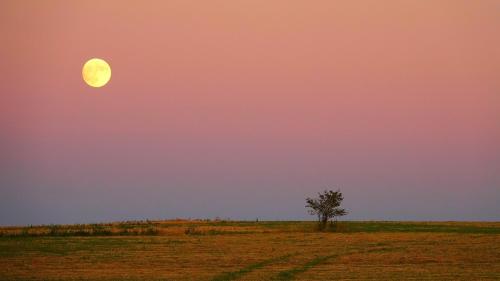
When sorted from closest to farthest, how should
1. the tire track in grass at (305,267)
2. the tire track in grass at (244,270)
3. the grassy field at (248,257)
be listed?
1. the tire track in grass at (244,270)
2. the tire track in grass at (305,267)
3. the grassy field at (248,257)

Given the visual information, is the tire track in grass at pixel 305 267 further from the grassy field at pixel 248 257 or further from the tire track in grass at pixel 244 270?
the tire track in grass at pixel 244 270

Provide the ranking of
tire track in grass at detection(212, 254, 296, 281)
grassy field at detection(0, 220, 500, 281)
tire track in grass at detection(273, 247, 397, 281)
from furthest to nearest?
grassy field at detection(0, 220, 500, 281) → tire track in grass at detection(273, 247, 397, 281) → tire track in grass at detection(212, 254, 296, 281)

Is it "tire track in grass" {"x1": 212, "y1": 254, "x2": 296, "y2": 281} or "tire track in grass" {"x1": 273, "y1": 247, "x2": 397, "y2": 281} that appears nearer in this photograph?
"tire track in grass" {"x1": 212, "y1": 254, "x2": 296, "y2": 281}

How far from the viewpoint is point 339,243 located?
63.2 meters

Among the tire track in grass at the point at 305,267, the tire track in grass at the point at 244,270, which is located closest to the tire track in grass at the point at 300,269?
the tire track in grass at the point at 305,267

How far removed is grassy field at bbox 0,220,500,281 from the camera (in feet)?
137

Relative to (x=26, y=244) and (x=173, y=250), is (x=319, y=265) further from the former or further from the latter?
(x=26, y=244)

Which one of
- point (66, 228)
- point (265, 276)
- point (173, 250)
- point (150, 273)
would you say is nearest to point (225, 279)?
point (265, 276)

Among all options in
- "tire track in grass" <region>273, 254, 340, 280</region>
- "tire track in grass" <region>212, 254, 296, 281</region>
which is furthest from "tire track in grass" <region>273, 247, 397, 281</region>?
"tire track in grass" <region>212, 254, 296, 281</region>

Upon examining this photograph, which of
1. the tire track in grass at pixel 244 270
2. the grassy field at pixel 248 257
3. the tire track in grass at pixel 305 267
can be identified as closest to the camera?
the tire track in grass at pixel 244 270

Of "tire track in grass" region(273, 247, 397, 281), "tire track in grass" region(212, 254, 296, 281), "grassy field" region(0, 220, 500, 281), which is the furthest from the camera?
"grassy field" region(0, 220, 500, 281)

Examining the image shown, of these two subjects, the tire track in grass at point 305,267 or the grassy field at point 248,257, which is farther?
the grassy field at point 248,257

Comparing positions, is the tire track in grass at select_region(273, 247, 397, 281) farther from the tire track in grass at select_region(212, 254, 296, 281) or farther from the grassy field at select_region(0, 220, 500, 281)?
the tire track in grass at select_region(212, 254, 296, 281)

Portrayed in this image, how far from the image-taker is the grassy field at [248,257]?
41906 mm
